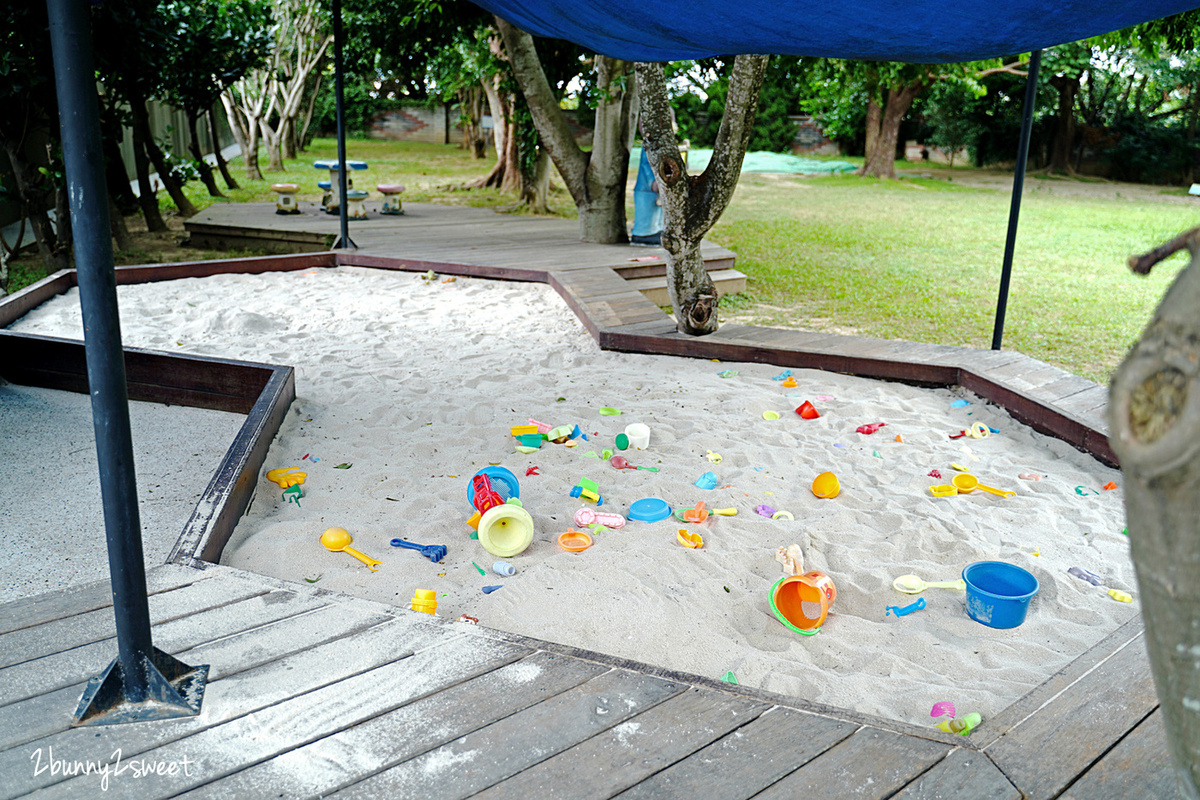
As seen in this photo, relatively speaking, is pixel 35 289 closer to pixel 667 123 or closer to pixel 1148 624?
pixel 667 123

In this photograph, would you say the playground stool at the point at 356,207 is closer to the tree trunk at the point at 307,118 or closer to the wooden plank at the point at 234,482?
the wooden plank at the point at 234,482

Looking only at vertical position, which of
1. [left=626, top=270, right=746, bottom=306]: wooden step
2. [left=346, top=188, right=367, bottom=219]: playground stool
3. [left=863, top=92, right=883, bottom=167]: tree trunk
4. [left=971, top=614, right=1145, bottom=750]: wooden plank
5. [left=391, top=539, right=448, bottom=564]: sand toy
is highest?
[left=863, top=92, right=883, bottom=167]: tree trunk

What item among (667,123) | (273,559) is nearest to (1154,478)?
(273,559)

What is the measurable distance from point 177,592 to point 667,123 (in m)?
3.96

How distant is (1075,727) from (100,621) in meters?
2.18

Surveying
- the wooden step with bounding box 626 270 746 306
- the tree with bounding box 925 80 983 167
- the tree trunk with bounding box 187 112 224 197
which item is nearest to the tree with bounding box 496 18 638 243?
the wooden step with bounding box 626 270 746 306

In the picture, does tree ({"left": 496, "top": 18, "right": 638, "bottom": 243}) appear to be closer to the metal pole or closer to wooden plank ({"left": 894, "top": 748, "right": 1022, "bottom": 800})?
the metal pole

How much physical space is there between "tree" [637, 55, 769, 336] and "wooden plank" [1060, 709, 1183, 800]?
148 inches

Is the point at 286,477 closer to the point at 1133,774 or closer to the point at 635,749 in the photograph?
the point at 635,749

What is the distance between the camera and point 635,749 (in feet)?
5.47

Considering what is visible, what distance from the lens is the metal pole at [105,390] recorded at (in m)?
1.47

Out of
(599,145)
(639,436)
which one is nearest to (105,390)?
(639,436)

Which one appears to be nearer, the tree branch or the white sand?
the white sand

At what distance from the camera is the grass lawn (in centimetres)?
665
